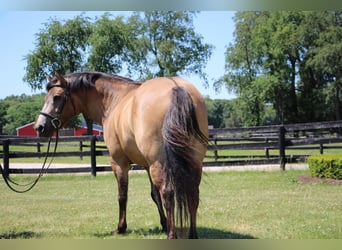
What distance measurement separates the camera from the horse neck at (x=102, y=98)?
130 inches

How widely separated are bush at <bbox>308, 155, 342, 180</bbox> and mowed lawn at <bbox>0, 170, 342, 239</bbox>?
1.09 ft

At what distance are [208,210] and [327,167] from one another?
278cm

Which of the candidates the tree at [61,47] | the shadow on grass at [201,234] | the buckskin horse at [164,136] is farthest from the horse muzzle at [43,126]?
the tree at [61,47]

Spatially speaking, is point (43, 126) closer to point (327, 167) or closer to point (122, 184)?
point (122, 184)

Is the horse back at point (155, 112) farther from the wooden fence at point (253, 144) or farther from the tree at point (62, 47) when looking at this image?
the wooden fence at point (253, 144)

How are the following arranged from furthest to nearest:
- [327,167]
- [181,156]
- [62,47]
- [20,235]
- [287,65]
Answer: [287,65] < [327,167] < [62,47] < [20,235] < [181,156]

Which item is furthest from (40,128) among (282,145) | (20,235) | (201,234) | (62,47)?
(282,145)

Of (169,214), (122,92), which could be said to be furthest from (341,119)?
(169,214)

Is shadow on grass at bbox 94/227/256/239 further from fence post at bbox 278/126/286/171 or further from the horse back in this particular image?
fence post at bbox 278/126/286/171

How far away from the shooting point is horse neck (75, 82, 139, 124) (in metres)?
3.31

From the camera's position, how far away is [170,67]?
16.6 feet

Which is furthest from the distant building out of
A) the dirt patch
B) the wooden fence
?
the dirt patch

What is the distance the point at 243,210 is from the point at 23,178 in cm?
482

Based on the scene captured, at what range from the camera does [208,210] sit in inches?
160
